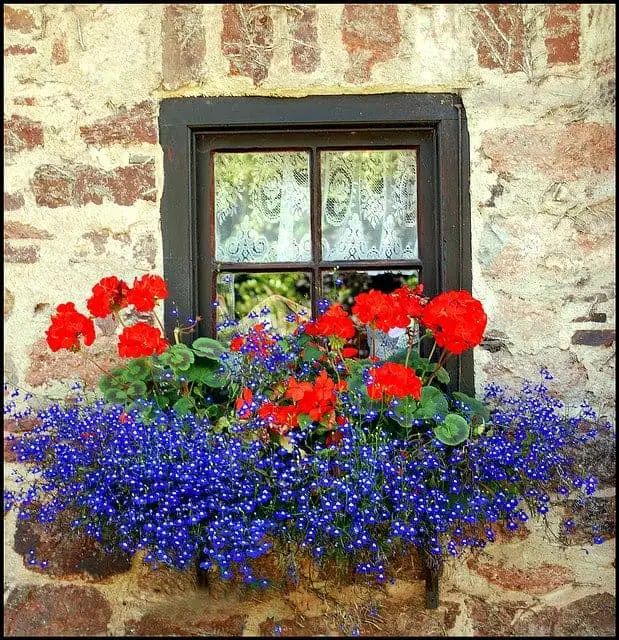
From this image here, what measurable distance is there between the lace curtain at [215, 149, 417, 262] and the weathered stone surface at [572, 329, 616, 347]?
2.25ft

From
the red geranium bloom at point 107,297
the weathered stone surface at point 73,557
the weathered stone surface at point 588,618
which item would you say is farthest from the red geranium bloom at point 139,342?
the weathered stone surface at point 588,618

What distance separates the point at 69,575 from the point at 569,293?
6.44ft

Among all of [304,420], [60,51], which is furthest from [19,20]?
[304,420]

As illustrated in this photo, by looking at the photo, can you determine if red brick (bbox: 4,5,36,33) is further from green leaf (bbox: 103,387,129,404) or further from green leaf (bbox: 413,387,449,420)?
green leaf (bbox: 413,387,449,420)

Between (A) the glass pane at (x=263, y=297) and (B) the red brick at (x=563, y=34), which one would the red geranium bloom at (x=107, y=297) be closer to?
(A) the glass pane at (x=263, y=297)

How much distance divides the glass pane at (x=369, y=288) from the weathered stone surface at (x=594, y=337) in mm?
596

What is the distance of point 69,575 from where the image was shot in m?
2.98

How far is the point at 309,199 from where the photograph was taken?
325 cm

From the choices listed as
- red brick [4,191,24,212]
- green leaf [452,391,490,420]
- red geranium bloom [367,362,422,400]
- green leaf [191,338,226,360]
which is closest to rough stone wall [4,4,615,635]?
red brick [4,191,24,212]

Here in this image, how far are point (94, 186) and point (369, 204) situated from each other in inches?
39.0

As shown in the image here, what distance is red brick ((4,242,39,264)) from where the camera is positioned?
3.08m

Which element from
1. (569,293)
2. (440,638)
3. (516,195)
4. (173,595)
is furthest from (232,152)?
(440,638)

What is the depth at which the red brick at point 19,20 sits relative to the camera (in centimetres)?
312

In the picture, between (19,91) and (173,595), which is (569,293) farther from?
(19,91)
